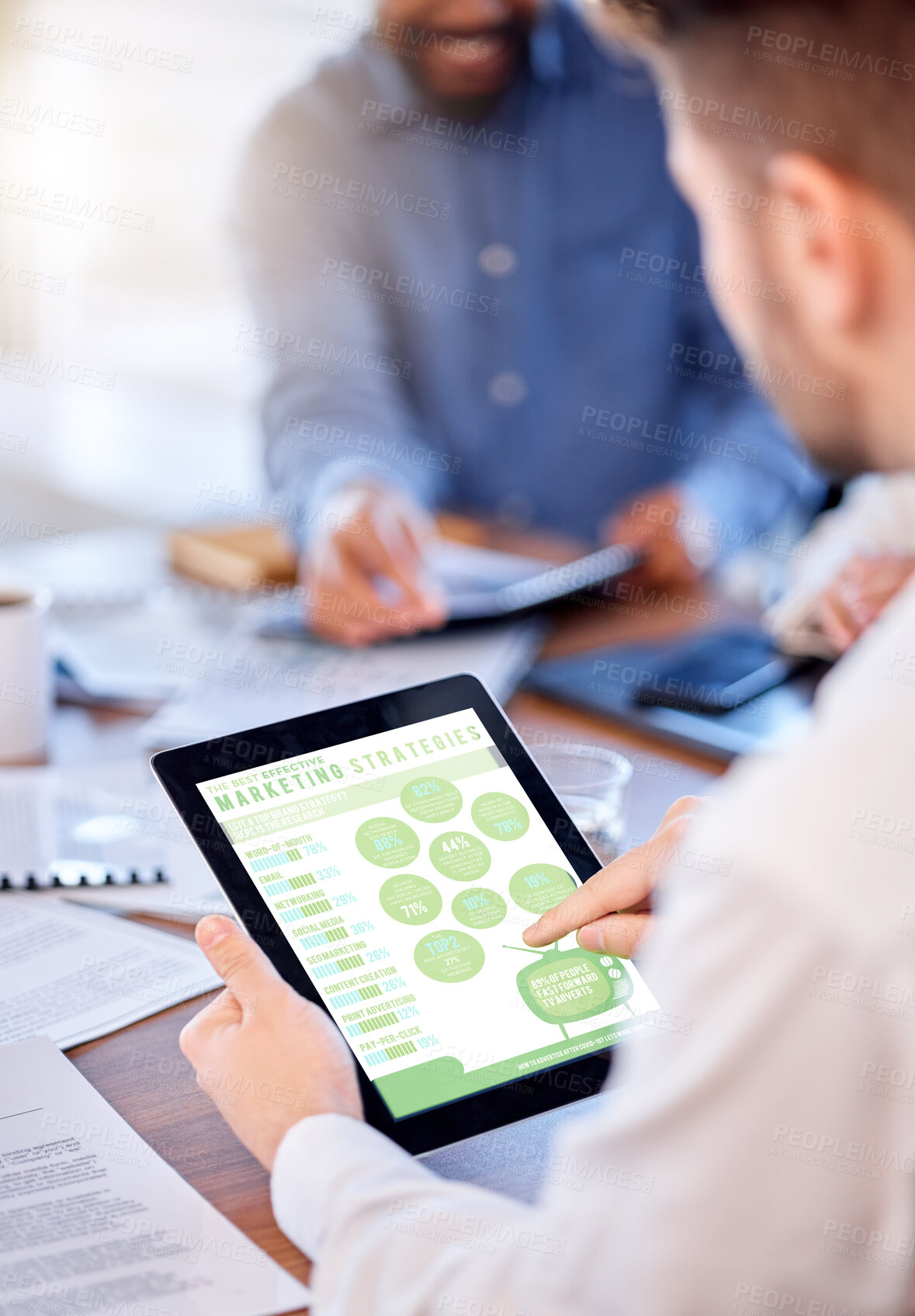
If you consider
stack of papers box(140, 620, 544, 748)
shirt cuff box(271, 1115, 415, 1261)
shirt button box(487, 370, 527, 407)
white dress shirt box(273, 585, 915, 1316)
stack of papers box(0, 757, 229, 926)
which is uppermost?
white dress shirt box(273, 585, 915, 1316)

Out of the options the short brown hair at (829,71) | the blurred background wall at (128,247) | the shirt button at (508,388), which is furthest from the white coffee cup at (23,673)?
the blurred background wall at (128,247)

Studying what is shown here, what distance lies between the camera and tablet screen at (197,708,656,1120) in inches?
31.1

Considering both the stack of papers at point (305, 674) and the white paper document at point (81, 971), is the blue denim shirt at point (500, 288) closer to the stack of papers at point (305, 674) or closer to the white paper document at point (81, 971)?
the stack of papers at point (305, 674)

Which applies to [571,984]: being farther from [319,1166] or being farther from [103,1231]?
[103,1231]

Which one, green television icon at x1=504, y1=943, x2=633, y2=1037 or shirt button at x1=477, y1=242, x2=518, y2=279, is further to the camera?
shirt button at x1=477, y1=242, x2=518, y2=279

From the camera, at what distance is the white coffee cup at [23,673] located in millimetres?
1387

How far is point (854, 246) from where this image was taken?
63 centimetres

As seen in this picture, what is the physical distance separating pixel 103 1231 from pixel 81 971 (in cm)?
31

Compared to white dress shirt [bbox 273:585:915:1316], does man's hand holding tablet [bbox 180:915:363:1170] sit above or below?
below

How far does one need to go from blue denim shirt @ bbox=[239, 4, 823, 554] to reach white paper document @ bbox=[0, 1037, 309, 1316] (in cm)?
148

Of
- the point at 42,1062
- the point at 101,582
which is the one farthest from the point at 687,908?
the point at 101,582

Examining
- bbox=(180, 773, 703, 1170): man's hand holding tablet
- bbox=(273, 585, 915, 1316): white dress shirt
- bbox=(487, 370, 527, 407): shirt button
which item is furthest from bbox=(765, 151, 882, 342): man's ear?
bbox=(487, 370, 527, 407): shirt button

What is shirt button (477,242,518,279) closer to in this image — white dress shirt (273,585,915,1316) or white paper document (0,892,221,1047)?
white paper document (0,892,221,1047)

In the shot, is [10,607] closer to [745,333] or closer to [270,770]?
[270,770]
